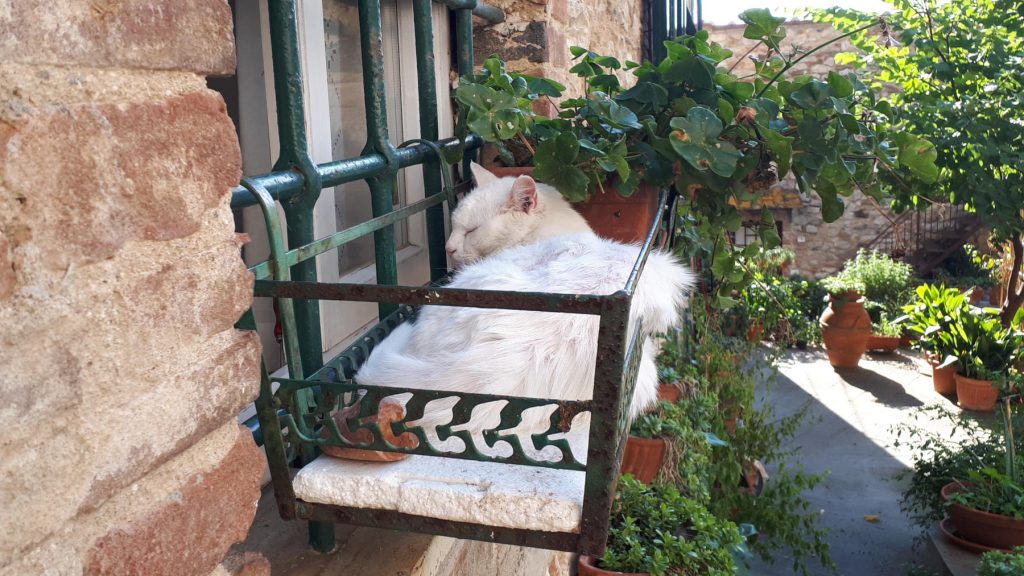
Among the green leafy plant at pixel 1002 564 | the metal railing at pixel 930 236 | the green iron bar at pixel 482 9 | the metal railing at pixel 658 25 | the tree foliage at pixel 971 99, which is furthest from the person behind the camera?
the metal railing at pixel 930 236

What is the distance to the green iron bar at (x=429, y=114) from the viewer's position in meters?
2.02

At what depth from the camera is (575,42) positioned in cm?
325

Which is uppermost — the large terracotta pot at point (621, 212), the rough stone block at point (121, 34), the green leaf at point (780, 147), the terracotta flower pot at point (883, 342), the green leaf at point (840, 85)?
the rough stone block at point (121, 34)

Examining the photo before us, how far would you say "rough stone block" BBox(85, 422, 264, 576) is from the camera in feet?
2.60

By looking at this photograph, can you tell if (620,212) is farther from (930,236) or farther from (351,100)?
(930,236)

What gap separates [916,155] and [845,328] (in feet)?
22.1

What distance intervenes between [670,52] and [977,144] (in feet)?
13.9

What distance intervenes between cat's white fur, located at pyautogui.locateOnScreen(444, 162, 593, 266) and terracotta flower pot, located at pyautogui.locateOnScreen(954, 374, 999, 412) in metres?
6.01

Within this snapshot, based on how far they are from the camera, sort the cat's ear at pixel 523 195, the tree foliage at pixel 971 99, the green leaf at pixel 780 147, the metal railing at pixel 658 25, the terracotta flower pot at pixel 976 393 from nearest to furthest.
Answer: the green leaf at pixel 780 147, the cat's ear at pixel 523 195, the metal railing at pixel 658 25, the tree foliage at pixel 971 99, the terracotta flower pot at pixel 976 393

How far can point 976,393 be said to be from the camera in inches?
274

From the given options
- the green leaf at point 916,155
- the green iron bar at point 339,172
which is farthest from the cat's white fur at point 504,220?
the green leaf at point 916,155

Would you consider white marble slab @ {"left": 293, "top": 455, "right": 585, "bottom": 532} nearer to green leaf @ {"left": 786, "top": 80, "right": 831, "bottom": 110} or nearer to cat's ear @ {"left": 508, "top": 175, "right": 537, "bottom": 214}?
cat's ear @ {"left": 508, "top": 175, "right": 537, "bottom": 214}

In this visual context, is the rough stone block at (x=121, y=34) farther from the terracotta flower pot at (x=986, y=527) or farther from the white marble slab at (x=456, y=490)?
the terracotta flower pot at (x=986, y=527)

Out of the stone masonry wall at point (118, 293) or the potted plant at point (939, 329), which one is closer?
the stone masonry wall at point (118, 293)
